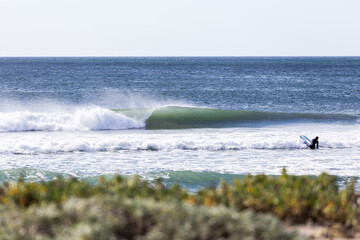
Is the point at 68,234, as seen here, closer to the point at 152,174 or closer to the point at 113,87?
the point at 152,174

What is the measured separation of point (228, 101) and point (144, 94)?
30.1ft

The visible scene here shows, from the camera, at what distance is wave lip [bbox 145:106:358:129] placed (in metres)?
26.1

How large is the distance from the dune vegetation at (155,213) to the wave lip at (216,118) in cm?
1858

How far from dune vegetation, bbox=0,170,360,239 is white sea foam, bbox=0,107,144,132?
1757 cm

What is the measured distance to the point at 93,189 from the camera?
591cm

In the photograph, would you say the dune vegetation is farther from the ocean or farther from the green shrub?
the ocean

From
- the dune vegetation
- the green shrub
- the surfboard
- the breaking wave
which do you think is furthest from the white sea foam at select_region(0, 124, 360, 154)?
the green shrub

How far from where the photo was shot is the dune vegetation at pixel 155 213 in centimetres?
436

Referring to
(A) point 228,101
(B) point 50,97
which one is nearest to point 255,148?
(A) point 228,101

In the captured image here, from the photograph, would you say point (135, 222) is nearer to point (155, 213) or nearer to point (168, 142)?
point (155, 213)

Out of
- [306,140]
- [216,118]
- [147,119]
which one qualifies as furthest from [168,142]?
[216,118]

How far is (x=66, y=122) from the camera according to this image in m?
24.0

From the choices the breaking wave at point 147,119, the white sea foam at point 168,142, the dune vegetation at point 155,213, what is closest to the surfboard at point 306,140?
the white sea foam at point 168,142

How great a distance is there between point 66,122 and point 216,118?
8932mm
